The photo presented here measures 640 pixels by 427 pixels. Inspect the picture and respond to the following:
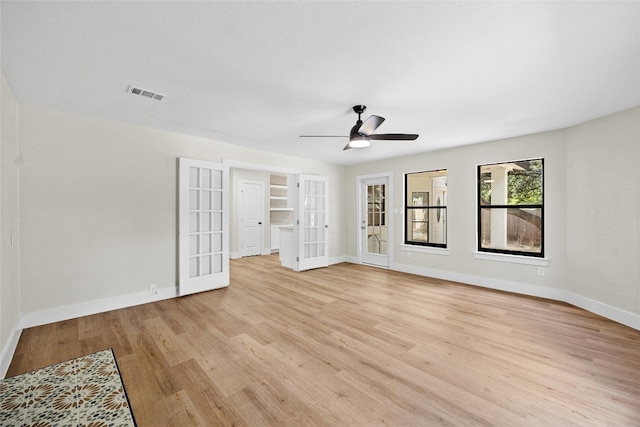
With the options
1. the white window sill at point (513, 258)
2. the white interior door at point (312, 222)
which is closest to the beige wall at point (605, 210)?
the white window sill at point (513, 258)

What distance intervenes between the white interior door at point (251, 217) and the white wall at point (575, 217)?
480 centimetres

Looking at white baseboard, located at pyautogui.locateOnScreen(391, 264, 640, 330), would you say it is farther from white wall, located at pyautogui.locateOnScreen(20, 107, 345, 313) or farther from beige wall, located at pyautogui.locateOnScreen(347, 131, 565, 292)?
white wall, located at pyautogui.locateOnScreen(20, 107, 345, 313)

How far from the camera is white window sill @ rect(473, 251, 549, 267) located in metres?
4.06

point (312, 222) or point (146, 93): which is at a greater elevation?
point (146, 93)

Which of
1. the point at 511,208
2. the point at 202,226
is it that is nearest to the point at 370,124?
the point at 202,226

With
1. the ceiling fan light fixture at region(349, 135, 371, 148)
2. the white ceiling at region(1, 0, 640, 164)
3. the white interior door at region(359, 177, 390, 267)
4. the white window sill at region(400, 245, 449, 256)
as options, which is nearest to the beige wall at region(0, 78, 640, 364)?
the white ceiling at region(1, 0, 640, 164)

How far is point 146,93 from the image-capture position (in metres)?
2.73

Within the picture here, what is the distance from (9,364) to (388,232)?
18.7ft

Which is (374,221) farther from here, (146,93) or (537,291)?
(146,93)

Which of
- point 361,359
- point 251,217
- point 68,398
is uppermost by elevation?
point 251,217

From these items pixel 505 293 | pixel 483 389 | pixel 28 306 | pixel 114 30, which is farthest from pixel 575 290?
pixel 28 306

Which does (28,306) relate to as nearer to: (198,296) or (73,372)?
(198,296)

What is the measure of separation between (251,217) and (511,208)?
634cm

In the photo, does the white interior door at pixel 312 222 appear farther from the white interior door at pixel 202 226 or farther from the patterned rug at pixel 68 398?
the patterned rug at pixel 68 398
